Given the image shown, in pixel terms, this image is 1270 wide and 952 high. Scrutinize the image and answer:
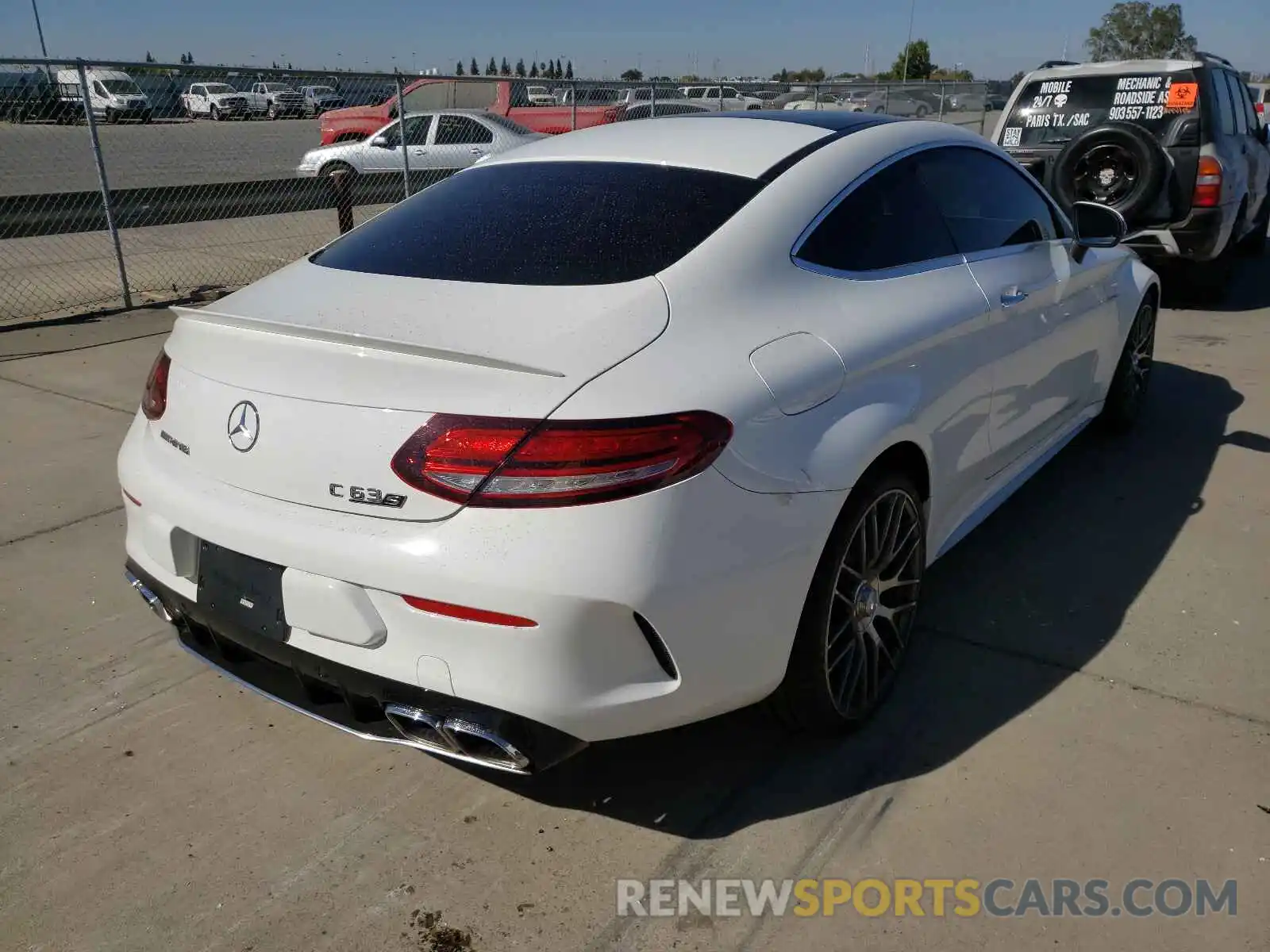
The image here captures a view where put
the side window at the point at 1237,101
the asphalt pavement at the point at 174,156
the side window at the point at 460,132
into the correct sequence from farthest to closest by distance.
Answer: the asphalt pavement at the point at 174,156 < the side window at the point at 460,132 < the side window at the point at 1237,101

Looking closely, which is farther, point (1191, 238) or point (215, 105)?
point (215, 105)

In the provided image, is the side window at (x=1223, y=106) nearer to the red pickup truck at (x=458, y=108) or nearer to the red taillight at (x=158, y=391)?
the red pickup truck at (x=458, y=108)

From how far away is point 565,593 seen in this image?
6.57 ft

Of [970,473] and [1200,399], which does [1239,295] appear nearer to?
[1200,399]

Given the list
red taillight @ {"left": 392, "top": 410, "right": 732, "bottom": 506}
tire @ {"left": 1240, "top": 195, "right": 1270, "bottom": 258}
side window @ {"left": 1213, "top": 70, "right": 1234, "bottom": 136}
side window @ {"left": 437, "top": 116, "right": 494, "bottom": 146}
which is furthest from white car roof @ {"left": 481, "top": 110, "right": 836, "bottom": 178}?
side window @ {"left": 437, "top": 116, "right": 494, "bottom": 146}

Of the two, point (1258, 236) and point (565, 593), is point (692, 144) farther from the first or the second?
point (1258, 236)

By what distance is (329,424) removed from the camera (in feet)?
7.12

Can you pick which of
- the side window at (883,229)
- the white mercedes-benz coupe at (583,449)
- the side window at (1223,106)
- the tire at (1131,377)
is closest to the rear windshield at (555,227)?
the white mercedes-benz coupe at (583,449)

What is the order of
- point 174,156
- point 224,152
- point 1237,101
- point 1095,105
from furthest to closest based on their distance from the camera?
1. point 174,156
2. point 224,152
3. point 1237,101
4. point 1095,105

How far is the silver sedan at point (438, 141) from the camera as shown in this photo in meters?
13.1

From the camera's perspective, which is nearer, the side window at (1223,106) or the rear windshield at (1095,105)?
the rear windshield at (1095,105)

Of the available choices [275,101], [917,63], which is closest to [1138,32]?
[917,63]

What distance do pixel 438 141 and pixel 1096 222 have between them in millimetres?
10507

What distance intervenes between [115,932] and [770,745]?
160cm
